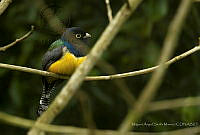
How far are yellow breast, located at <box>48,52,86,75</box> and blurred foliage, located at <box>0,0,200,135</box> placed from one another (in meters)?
1.40

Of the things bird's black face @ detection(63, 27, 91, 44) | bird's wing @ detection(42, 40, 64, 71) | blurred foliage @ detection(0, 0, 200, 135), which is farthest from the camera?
blurred foliage @ detection(0, 0, 200, 135)

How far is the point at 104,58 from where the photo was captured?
6.09m

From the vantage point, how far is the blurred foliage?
6.17 metres

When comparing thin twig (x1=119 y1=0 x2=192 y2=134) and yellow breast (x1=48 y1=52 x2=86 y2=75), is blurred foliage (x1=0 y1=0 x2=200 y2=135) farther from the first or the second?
thin twig (x1=119 y1=0 x2=192 y2=134)

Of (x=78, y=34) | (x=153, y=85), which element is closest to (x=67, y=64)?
(x=78, y=34)

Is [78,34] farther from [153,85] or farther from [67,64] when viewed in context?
[153,85]

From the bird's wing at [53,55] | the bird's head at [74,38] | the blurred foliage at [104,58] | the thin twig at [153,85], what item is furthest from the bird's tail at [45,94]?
the thin twig at [153,85]

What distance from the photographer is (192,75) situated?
6.33 meters

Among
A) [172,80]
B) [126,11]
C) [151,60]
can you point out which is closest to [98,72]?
[151,60]

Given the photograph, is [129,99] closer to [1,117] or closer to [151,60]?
[1,117]

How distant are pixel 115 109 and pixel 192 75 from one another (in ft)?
4.11

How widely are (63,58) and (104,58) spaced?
151cm

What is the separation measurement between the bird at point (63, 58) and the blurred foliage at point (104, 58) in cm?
113

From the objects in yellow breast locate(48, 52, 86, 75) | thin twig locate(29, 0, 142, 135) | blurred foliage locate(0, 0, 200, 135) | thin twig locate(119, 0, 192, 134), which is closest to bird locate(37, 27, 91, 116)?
yellow breast locate(48, 52, 86, 75)
